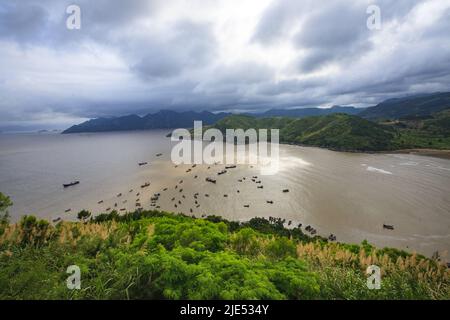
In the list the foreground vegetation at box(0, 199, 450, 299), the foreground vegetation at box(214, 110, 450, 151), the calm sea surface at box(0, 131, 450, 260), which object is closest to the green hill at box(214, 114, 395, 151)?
the foreground vegetation at box(214, 110, 450, 151)

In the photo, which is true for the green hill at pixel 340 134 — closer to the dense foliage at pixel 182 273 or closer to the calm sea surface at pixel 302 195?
the calm sea surface at pixel 302 195

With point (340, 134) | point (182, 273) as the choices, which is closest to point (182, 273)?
point (182, 273)

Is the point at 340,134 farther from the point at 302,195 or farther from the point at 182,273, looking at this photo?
the point at 182,273

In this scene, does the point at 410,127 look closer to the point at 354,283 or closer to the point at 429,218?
the point at 429,218

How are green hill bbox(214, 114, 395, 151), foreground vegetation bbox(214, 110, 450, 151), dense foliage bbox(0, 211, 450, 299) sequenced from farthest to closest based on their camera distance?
green hill bbox(214, 114, 395, 151) → foreground vegetation bbox(214, 110, 450, 151) → dense foliage bbox(0, 211, 450, 299)

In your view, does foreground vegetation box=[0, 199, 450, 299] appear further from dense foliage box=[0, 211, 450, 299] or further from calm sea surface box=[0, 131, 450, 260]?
calm sea surface box=[0, 131, 450, 260]
